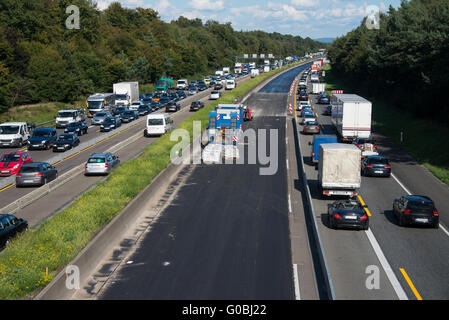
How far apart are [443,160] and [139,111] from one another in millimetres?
41811

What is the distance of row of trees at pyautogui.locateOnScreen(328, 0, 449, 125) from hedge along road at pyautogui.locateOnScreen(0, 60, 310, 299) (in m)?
32.8

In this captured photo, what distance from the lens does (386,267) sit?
1842cm

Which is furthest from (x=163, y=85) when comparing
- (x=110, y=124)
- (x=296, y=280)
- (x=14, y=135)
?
(x=296, y=280)

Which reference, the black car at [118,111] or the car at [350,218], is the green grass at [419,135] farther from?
the black car at [118,111]

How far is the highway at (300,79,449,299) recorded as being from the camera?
650 inches

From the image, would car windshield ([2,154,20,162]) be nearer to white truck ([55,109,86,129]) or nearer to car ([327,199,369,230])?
white truck ([55,109,86,129])

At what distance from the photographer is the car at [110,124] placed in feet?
176

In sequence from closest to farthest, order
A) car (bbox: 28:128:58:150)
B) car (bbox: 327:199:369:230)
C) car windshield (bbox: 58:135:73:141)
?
car (bbox: 327:199:369:230), car (bbox: 28:128:58:150), car windshield (bbox: 58:135:73:141)

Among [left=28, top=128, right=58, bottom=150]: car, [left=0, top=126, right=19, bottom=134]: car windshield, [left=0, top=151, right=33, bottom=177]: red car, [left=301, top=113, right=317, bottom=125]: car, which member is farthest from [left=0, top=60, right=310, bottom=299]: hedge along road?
[left=301, top=113, right=317, bottom=125]: car

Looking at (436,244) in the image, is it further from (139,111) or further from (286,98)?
(286,98)

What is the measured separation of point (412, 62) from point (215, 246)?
47031 mm

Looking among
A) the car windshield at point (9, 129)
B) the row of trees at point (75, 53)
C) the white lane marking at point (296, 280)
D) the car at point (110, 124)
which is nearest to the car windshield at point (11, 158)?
the car windshield at point (9, 129)
